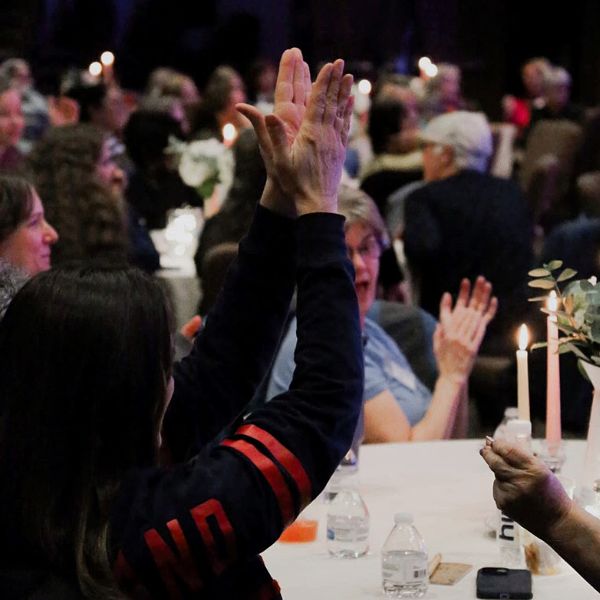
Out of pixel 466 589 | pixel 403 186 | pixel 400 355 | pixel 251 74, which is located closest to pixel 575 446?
pixel 400 355

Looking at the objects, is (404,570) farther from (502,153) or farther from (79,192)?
(502,153)

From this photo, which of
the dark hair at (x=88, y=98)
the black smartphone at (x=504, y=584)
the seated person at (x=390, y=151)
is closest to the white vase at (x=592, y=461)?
the black smartphone at (x=504, y=584)

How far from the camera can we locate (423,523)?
2.58 m

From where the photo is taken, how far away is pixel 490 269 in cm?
542

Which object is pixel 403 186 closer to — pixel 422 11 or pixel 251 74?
pixel 251 74

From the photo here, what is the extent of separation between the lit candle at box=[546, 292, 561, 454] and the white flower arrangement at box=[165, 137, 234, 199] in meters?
3.69

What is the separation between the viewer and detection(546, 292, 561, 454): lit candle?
2.45 metres

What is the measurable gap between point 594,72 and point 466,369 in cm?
1145

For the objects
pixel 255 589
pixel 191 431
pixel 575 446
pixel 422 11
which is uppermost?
pixel 422 11

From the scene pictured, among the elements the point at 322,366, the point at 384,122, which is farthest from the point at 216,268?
the point at 384,122

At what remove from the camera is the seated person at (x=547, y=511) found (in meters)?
1.83

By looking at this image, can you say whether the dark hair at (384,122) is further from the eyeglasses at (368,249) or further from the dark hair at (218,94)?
the eyeglasses at (368,249)

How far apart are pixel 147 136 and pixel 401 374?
3.75 m

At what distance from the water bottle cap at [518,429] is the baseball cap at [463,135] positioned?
3351 mm
